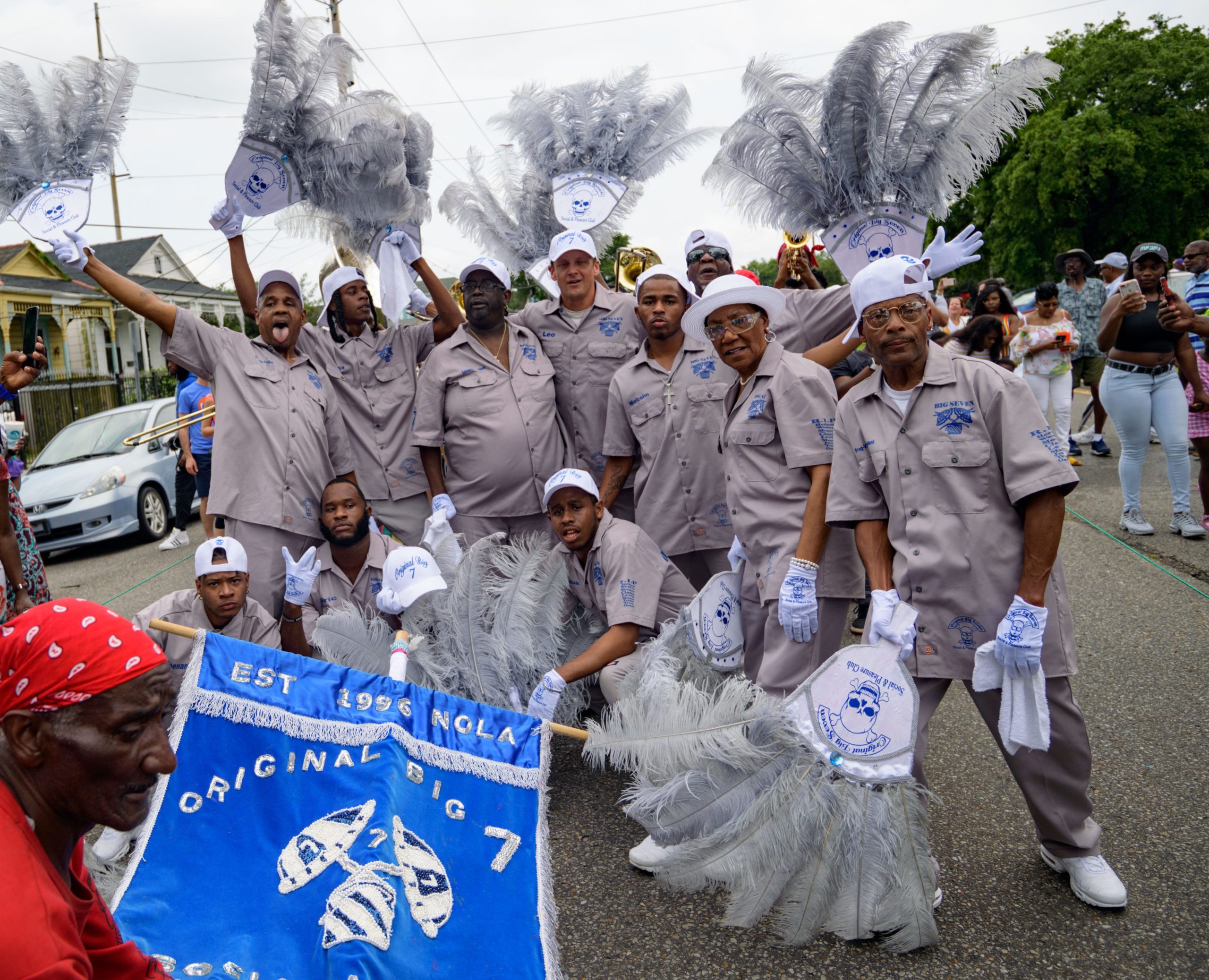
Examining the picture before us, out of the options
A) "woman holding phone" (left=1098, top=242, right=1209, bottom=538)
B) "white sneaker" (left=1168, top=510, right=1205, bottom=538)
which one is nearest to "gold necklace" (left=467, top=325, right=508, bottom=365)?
"woman holding phone" (left=1098, top=242, right=1209, bottom=538)

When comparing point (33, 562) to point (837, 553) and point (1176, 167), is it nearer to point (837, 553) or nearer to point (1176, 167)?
point (837, 553)

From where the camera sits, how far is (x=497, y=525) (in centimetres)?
454

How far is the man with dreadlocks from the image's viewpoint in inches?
189

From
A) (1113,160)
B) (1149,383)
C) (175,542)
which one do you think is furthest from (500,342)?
(1113,160)

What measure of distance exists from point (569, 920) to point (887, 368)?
2.03m

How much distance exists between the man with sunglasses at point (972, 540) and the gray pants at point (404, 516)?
9.24 feet

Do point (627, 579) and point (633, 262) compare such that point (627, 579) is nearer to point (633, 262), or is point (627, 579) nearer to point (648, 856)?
point (648, 856)

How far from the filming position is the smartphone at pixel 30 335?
4.11 m

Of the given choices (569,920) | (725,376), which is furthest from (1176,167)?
(569,920)

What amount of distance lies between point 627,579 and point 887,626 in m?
1.27

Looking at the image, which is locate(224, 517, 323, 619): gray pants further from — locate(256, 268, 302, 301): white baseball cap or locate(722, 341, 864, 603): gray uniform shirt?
locate(722, 341, 864, 603): gray uniform shirt

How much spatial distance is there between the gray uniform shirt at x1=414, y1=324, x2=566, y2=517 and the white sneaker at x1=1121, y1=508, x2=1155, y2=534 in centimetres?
506

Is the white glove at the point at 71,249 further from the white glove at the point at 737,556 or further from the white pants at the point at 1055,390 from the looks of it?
the white pants at the point at 1055,390

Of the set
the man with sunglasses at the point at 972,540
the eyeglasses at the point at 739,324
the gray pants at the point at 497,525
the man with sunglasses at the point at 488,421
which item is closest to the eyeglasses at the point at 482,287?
the man with sunglasses at the point at 488,421
